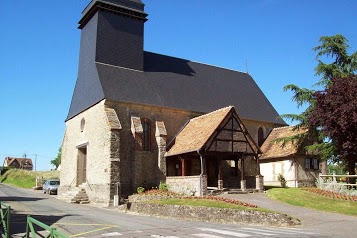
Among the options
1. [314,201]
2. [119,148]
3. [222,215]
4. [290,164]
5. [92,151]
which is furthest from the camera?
[290,164]

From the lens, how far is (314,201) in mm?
19062

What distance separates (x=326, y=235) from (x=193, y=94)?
20935 mm

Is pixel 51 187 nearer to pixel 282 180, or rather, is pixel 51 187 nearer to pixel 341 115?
pixel 282 180

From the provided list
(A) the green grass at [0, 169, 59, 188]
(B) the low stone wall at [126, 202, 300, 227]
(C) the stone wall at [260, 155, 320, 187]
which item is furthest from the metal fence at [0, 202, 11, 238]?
(A) the green grass at [0, 169, 59, 188]

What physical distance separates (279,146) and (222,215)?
16735 mm

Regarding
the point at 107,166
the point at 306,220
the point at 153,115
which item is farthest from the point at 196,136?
the point at 306,220

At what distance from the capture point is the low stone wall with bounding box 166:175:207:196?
2178cm

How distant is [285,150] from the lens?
96.5 ft

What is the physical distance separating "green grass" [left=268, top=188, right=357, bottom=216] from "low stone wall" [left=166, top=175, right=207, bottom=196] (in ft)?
14.3

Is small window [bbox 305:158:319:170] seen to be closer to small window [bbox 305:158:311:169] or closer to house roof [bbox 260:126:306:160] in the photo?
small window [bbox 305:158:311:169]

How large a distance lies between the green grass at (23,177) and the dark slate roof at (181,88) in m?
24.4

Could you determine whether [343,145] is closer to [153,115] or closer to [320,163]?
[320,163]

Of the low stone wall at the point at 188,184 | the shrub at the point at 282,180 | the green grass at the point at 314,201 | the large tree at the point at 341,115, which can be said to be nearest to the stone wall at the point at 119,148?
the low stone wall at the point at 188,184

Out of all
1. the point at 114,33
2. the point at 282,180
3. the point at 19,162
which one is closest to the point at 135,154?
the point at 114,33
